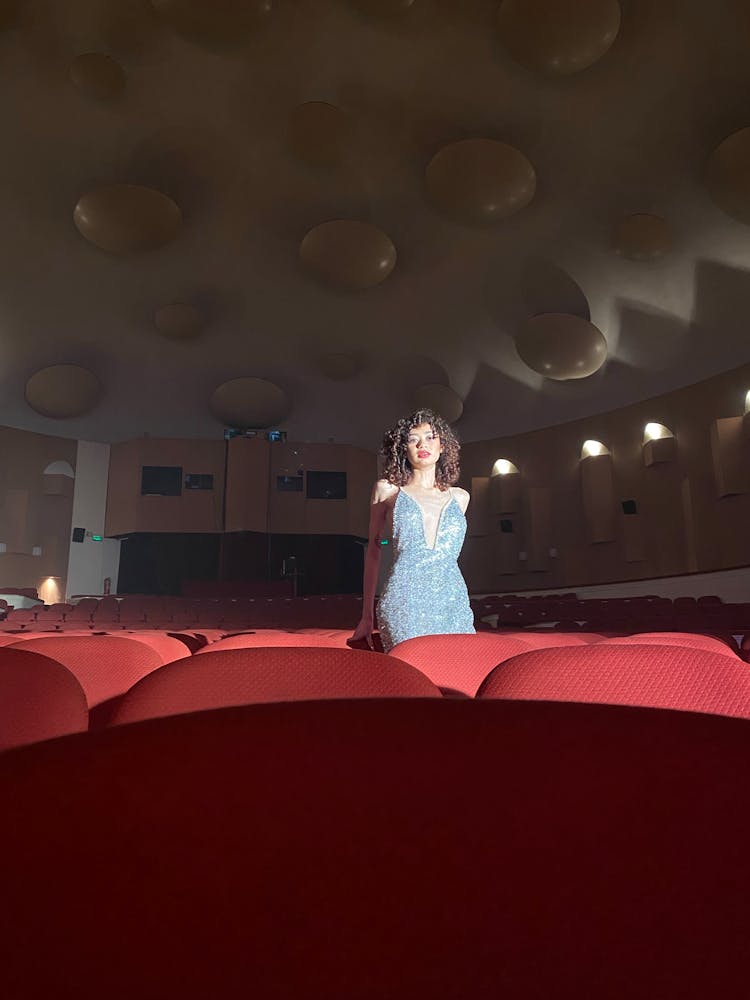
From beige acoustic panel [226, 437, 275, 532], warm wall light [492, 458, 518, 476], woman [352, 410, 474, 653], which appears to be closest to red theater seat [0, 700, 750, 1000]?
woman [352, 410, 474, 653]

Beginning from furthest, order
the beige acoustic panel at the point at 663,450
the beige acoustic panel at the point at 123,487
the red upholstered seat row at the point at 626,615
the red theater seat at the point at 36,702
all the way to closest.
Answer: the beige acoustic panel at the point at 123,487
the beige acoustic panel at the point at 663,450
the red upholstered seat row at the point at 626,615
the red theater seat at the point at 36,702

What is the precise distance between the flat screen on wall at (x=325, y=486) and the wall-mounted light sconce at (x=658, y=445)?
6.60 m

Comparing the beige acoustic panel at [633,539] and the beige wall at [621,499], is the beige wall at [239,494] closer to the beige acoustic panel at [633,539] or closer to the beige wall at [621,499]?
the beige wall at [621,499]

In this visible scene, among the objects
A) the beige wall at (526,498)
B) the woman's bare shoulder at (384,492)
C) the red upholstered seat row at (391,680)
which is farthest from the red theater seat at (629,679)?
the beige wall at (526,498)

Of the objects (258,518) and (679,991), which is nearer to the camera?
(679,991)

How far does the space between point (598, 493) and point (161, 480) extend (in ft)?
30.9

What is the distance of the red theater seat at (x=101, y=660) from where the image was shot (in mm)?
1322

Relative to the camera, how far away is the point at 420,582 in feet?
10.6

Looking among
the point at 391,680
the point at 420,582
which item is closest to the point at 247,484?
the point at 420,582

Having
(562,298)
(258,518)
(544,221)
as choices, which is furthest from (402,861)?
(258,518)

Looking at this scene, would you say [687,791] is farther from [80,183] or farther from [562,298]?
[562,298]

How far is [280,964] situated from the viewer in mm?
289

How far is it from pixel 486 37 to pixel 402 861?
9124mm

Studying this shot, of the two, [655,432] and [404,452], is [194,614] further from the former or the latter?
[655,432]
